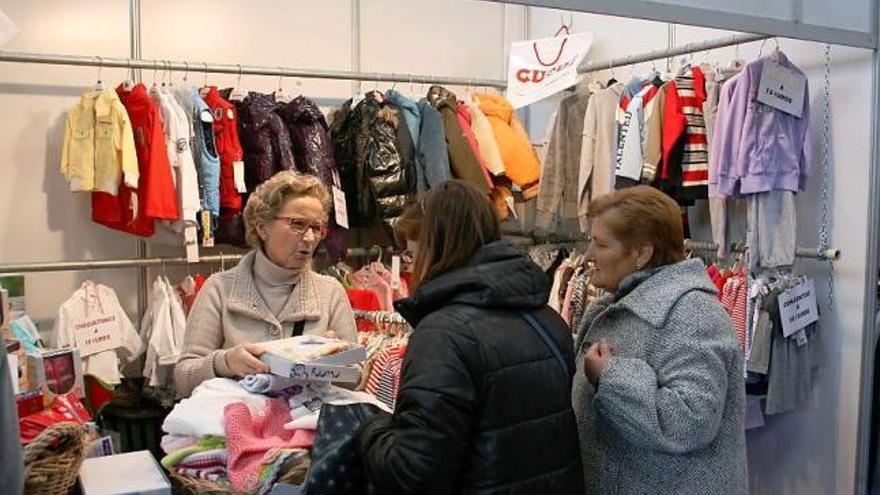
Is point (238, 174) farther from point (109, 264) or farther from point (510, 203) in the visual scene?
point (510, 203)

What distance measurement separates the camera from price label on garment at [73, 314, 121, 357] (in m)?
3.60

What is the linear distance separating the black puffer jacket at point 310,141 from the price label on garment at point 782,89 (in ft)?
6.19

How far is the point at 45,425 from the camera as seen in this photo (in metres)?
1.63

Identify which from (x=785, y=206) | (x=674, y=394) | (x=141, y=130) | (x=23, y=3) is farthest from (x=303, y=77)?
(x=674, y=394)

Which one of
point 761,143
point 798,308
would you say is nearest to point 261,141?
point 761,143

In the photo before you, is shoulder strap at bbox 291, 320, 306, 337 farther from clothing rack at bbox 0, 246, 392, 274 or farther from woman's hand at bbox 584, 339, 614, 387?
clothing rack at bbox 0, 246, 392, 274

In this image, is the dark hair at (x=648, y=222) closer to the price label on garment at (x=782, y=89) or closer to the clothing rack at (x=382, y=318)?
the clothing rack at (x=382, y=318)

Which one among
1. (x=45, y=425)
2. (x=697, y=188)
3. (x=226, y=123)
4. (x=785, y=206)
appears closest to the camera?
(x=45, y=425)

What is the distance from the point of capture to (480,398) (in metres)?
1.49

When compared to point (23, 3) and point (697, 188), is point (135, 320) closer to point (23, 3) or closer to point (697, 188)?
point (23, 3)

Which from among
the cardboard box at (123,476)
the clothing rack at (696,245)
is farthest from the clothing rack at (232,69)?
the cardboard box at (123,476)

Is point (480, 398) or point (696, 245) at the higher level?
point (696, 245)

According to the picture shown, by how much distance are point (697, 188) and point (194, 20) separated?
98.8 inches

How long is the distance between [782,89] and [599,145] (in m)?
0.91
